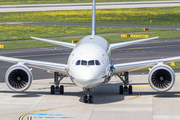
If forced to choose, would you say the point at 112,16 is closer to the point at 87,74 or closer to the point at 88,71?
the point at 88,71

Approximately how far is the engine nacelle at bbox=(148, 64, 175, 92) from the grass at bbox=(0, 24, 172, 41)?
49.0 metres

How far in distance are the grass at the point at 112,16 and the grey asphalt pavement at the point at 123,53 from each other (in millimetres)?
34326

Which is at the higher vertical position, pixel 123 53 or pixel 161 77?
pixel 123 53

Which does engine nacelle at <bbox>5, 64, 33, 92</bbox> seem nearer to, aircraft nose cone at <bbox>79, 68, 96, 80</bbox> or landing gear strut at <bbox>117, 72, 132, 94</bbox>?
aircraft nose cone at <bbox>79, 68, 96, 80</bbox>

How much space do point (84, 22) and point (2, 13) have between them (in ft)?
116

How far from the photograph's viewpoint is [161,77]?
3077cm

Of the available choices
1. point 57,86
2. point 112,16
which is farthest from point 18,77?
point 112,16

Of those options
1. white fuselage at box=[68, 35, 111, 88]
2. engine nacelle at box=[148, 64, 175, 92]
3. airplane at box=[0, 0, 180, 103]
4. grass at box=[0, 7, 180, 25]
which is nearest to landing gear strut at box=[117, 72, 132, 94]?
airplane at box=[0, 0, 180, 103]

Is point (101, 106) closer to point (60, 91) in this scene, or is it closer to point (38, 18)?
point (60, 91)

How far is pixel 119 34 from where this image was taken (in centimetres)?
8094

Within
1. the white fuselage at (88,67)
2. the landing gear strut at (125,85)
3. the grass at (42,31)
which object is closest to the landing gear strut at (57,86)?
the white fuselage at (88,67)

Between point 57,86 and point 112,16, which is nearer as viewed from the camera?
point 57,86

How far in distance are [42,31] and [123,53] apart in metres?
31.0

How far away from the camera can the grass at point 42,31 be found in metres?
79.4
